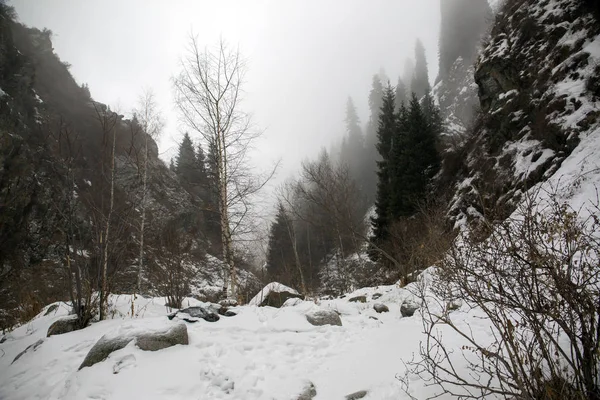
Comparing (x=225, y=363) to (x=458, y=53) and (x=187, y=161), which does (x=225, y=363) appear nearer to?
(x=187, y=161)

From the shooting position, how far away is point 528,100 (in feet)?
37.4

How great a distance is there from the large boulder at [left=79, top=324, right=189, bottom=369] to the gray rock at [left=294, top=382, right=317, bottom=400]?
5.76 feet

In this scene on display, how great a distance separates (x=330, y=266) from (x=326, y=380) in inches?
924

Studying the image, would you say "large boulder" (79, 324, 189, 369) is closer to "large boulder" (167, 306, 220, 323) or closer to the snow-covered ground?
the snow-covered ground

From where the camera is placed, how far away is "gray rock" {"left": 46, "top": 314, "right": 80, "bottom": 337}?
4398 millimetres

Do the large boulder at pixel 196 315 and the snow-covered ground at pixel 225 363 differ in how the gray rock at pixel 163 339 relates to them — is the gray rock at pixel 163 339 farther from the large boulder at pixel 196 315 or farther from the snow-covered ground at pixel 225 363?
the large boulder at pixel 196 315

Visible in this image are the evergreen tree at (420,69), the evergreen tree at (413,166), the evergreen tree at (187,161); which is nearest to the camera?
the evergreen tree at (187,161)

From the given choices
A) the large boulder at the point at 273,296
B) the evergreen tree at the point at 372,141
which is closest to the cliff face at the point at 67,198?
the large boulder at the point at 273,296

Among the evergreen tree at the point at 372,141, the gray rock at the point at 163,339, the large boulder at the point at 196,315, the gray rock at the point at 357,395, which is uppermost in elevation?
the evergreen tree at the point at 372,141

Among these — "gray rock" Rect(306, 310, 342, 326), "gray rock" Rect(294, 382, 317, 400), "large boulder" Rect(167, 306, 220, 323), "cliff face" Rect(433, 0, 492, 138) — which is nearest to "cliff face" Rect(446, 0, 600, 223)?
"gray rock" Rect(306, 310, 342, 326)

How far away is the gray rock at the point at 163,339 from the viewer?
341 centimetres

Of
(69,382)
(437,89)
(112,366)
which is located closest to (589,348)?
(112,366)

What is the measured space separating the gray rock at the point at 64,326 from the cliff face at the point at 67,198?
65 cm

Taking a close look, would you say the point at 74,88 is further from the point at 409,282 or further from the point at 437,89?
the point at 437,89
